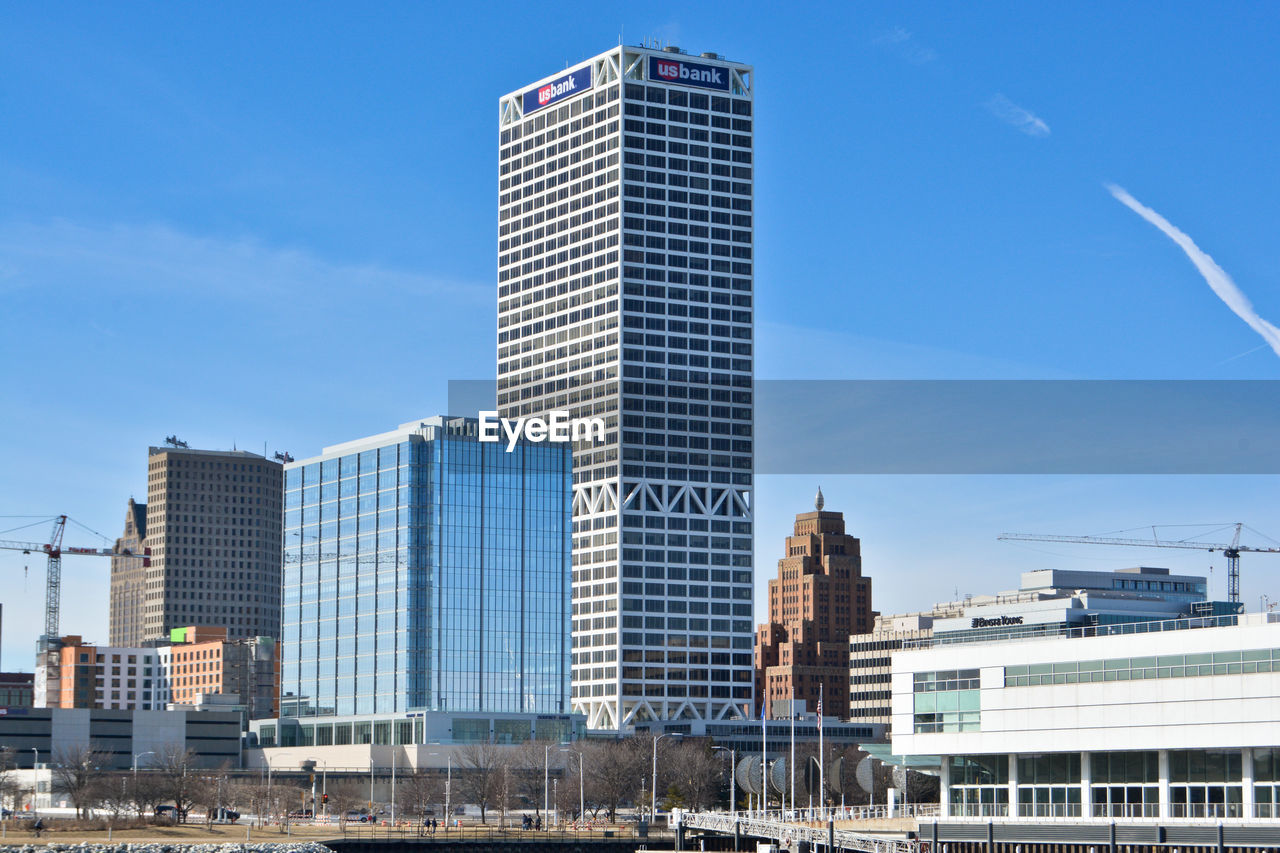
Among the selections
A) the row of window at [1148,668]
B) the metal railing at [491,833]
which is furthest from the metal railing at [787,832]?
the metal railing at [491,833]

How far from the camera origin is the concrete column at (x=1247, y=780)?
403ft

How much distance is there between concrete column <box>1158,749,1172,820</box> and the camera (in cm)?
12650

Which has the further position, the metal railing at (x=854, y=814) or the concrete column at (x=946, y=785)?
the metal railing at (x=854, y=814)

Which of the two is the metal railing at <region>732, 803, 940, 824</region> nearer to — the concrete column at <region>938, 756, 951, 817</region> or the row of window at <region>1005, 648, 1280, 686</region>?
the concrete column at <region>938, 756, 951, 817</region>

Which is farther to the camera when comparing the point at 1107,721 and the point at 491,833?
the point at 491,833

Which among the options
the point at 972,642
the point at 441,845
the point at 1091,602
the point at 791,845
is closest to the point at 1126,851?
the point at 791,845

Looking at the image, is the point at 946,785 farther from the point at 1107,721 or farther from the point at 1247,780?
the point at 1247,780

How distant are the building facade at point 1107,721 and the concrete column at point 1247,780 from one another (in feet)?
0.22

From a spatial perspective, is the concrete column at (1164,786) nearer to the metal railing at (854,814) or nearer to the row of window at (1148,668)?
the row of window at (1148,668)

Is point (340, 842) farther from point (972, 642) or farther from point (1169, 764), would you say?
point (1169, 764)

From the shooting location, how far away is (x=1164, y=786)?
418 ft

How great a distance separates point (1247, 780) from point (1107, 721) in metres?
10.5

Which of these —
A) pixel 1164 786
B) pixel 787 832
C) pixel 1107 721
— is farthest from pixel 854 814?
pixel 1164 786

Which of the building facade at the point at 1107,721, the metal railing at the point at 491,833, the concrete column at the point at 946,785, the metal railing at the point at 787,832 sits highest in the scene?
the building facade at the point at 1107,721
